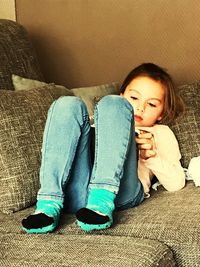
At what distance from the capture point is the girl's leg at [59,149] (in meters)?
1.50

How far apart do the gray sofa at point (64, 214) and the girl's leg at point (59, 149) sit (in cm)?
8

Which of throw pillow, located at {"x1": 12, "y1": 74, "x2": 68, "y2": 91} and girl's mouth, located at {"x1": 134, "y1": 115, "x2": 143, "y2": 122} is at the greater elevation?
throw pillow, located at {"x1": 12, "y1": 74, "x2": 68, "y2": 91}

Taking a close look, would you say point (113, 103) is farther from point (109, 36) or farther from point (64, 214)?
point (109, 36)

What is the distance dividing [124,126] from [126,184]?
7.6 inches

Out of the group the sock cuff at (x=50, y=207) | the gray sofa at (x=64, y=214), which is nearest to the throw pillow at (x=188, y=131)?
the gray sofa at (x=64, y=214)

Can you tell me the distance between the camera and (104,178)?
1.49 metres

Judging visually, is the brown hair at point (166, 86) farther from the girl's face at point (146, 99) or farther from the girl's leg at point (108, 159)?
the girl's leg at point (108, 159)

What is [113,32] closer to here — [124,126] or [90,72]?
[90,72]

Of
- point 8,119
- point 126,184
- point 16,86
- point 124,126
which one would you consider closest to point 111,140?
point 124,126

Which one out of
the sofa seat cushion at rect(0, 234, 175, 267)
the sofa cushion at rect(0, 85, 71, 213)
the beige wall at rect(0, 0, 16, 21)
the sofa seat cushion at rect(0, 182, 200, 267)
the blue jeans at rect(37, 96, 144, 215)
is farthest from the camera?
the beige wall at rect(0, 0, 16, 21)

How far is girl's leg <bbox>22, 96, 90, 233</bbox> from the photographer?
1.50m

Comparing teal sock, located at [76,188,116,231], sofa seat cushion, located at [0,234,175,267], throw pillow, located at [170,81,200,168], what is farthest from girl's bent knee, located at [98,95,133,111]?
throw pillow, located at [170,81,200,168]

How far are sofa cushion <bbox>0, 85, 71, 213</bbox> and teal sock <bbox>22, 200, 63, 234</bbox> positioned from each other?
175 millimetres

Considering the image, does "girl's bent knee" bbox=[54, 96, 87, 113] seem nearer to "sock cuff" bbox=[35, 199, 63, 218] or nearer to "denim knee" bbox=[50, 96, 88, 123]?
Result: "denim knee" bbox=[50, 96, 88, 123]
